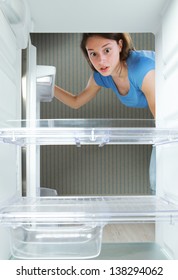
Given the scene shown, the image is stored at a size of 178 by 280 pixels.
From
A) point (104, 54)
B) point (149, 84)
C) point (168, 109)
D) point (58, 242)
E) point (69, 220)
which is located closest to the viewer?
point (69, 220)

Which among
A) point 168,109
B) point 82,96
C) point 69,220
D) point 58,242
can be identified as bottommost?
point 58,242

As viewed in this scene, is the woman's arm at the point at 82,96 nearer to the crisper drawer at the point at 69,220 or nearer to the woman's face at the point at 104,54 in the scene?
the woman's face at the point at 104,54

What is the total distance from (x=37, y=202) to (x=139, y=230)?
45.5 inches

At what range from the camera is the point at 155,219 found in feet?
3.44

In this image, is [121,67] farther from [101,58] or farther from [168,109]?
[168,109]

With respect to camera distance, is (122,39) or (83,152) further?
(83,152)

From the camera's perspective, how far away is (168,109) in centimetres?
140

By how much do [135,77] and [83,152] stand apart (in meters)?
1.17

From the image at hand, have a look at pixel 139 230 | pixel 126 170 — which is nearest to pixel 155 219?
pixel 139 230

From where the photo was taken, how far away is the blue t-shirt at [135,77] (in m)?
3.01

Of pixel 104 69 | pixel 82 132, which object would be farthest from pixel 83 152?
pixel 82 132

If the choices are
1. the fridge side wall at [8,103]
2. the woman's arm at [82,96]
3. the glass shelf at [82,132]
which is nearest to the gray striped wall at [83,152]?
the woman's arm at [82,96]

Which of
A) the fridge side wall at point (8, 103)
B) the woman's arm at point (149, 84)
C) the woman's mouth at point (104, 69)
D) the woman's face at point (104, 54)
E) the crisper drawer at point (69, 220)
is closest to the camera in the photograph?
the crisper drawer at point (69, 220)

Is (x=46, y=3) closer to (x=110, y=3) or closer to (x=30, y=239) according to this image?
(x=110, y=3)
